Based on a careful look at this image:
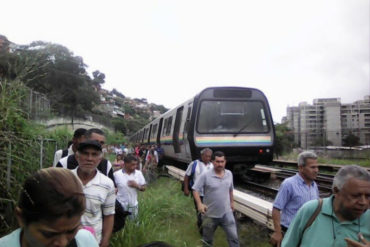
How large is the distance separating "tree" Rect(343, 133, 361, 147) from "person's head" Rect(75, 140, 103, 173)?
21452 millimetres

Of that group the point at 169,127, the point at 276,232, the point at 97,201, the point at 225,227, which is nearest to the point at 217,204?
the point at 225,227

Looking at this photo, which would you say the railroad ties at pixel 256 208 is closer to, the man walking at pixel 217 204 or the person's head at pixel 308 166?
the man walking at pixel 217 204

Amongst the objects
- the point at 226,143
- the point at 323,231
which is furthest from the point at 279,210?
the point at 226,143

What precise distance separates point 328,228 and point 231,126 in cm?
710

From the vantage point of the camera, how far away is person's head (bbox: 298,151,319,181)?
329 centimetres

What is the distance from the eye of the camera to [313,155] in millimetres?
3312

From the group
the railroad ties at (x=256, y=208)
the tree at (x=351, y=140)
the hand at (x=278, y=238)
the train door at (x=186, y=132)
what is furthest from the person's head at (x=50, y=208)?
the tree at (x=351, y=140)

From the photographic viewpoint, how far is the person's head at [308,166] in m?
3.29

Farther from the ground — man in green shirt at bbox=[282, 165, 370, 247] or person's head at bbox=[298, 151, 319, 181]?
person's head at bbox=[298, 151, 319, 181]

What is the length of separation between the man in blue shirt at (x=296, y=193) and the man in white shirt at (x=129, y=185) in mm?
1953

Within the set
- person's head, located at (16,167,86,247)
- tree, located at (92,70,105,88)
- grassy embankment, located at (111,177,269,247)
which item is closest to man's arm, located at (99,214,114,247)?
grassy embankment, located at (111,177,269,247)

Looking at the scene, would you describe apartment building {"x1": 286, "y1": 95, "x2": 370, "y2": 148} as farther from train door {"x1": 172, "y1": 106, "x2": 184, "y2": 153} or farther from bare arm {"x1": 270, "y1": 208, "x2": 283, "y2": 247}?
bare arm {"x1": 270, "y1": 208, "x2": 283, "y2": 247}

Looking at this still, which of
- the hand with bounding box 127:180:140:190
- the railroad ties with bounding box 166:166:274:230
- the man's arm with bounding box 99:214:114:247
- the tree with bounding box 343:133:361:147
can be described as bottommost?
the railroad ties with bounding box 166:166:274:230

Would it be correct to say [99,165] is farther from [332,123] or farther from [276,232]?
[332,123]
